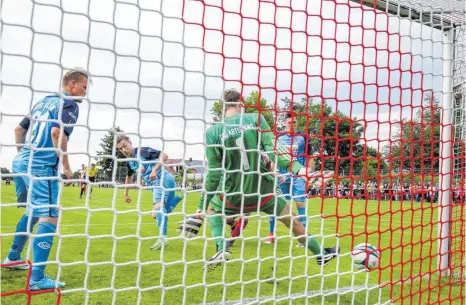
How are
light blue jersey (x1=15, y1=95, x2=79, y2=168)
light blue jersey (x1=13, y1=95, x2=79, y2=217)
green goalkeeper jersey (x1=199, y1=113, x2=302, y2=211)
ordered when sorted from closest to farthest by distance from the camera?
light blue jersey (x1=15, y1=95, x2=79, y2=168), light blue jersey (x1=13, y1=95, x2=79, y2=217), green goalkeeper jersey (x1=199, y1=113, x2=302, y2=211)

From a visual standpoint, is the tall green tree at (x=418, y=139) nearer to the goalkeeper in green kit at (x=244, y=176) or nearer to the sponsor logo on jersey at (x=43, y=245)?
the goalkeeper in green kit at (x=244, y=176)

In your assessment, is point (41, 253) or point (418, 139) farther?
point (418, 139)

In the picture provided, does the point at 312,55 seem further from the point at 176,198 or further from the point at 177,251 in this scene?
the point at 176,198

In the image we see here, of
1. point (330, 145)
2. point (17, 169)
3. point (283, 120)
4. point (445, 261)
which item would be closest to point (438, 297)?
point (445, 261)

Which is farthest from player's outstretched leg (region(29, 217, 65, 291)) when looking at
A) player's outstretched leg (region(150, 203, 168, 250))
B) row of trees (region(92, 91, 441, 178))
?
player's outstretched leg (region(150, 203, 168, 250))

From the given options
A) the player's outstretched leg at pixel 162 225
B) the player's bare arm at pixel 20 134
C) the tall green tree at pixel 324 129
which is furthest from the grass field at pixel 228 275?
the player's bare arm at pixel 20 134

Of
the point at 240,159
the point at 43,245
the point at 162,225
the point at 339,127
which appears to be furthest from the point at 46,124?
the point at 339,127

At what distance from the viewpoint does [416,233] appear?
334 inches

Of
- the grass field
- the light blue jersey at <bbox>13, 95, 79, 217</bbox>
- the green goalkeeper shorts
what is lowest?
the grass field

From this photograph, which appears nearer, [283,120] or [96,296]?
[96,296]

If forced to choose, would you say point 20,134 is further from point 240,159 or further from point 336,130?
point 336,130

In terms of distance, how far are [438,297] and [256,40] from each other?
91.2 inches

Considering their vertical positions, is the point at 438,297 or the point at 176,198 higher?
the point at 176,198

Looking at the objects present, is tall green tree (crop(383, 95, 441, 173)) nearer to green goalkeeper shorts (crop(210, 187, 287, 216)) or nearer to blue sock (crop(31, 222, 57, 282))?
green goalkeeper shorts (crop(210, 187, 287, 216))
